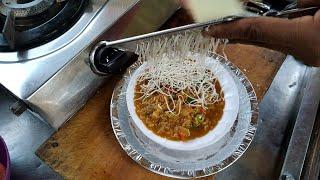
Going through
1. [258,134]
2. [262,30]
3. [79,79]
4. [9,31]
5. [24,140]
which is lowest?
[24,140]

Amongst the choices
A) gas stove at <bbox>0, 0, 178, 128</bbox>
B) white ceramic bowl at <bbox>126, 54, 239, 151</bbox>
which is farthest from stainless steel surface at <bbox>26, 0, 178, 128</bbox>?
white ceramic bowl at <bbox>126, 54, 239, 151</bbox>

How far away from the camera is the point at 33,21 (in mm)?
1025

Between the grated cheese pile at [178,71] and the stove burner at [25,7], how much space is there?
270 mm

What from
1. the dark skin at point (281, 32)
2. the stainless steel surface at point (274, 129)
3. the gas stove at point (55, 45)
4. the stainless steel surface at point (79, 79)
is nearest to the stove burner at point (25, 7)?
the gas stove at point (55, 45)

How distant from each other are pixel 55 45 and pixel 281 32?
21.6 inches

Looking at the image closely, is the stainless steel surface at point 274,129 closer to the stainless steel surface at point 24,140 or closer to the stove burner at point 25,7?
the stainless steel surface at point 24,140

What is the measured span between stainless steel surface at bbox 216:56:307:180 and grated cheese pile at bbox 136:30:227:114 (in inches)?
10.1

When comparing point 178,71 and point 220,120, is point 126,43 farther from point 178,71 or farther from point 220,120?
point 220,120

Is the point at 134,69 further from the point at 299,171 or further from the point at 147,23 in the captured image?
the point at 299,171

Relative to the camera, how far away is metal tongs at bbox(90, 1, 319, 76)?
936mm

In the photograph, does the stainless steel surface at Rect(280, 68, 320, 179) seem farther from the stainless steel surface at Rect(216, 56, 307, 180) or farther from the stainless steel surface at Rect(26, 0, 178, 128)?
the stainless steel surface at Rect(26, 0, 178, 128)

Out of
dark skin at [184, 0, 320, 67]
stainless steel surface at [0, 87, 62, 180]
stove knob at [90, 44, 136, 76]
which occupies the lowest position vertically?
stainless steel surface at [0, 87, 62, 180]

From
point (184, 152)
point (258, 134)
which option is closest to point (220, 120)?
point (184, 152)

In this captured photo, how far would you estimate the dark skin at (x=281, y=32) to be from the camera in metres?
0.88
